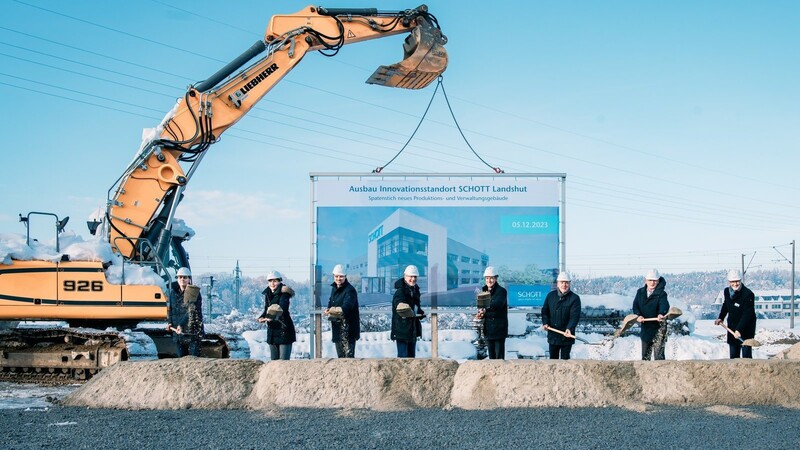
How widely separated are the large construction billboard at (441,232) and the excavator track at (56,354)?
11.8 ft

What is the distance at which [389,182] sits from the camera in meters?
14.8

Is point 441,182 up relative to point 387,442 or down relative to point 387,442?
up

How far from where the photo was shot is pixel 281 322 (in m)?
11.9

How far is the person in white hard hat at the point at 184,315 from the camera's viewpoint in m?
12.1

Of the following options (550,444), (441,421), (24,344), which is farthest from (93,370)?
(550,444)

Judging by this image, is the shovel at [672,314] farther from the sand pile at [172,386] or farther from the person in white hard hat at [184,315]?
the person in white hard hat at [184,315]

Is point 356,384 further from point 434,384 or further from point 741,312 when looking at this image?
point 741,312

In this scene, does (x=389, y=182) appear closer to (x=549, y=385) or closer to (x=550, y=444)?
(x=549, y=385)

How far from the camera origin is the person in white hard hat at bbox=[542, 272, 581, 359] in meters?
11.8

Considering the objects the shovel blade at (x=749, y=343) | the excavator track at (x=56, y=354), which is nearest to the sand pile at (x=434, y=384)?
the shovel blade at (x=749, y=343)

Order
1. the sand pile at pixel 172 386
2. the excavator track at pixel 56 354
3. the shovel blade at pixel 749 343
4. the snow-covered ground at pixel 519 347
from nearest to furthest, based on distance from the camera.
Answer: the sand pile at pixel 172 386 < the shovel blade at pixel 749 343 < the excavator track at pixel 56 354 < the snow-covered ground at pixel 519 347

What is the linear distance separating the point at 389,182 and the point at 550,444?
771 cm

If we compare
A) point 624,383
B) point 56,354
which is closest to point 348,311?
point 624,383

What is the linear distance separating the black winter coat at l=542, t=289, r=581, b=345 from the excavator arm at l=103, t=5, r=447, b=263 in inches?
200
